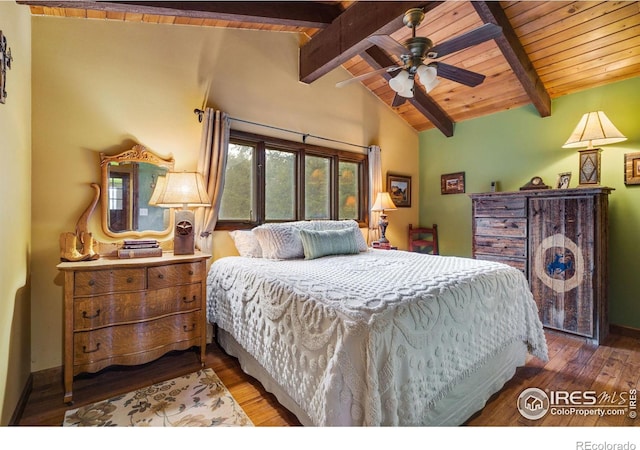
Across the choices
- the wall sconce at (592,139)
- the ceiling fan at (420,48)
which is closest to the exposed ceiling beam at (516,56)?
the wall sconce at (592,139)

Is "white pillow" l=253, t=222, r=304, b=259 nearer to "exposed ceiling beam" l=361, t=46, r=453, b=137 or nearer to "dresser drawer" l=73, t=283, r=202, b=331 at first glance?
"dresser drawer" l=73, t=283, r=202, b=331

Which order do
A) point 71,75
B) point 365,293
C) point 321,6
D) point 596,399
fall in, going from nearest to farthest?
point 365,293 → point 596,399 → point 71,75 → point 321,6

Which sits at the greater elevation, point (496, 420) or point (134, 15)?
point (134, 15)

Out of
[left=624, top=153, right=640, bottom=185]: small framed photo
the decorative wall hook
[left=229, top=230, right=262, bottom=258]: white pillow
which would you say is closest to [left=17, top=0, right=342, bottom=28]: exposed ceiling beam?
the decorative wall hook

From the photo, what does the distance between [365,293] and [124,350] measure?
1619 millimetres

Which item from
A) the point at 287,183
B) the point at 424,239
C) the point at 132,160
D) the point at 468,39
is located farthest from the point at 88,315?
the point at 424,239

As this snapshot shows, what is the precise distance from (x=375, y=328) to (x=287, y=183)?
241 centimetres

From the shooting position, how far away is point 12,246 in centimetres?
154

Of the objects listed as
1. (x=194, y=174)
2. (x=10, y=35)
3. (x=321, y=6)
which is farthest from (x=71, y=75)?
(x=321, y=6)

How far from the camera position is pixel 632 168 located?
2791mm

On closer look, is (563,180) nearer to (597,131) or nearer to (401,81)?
(597,131)

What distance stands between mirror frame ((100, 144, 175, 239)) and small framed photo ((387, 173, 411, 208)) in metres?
2.87
